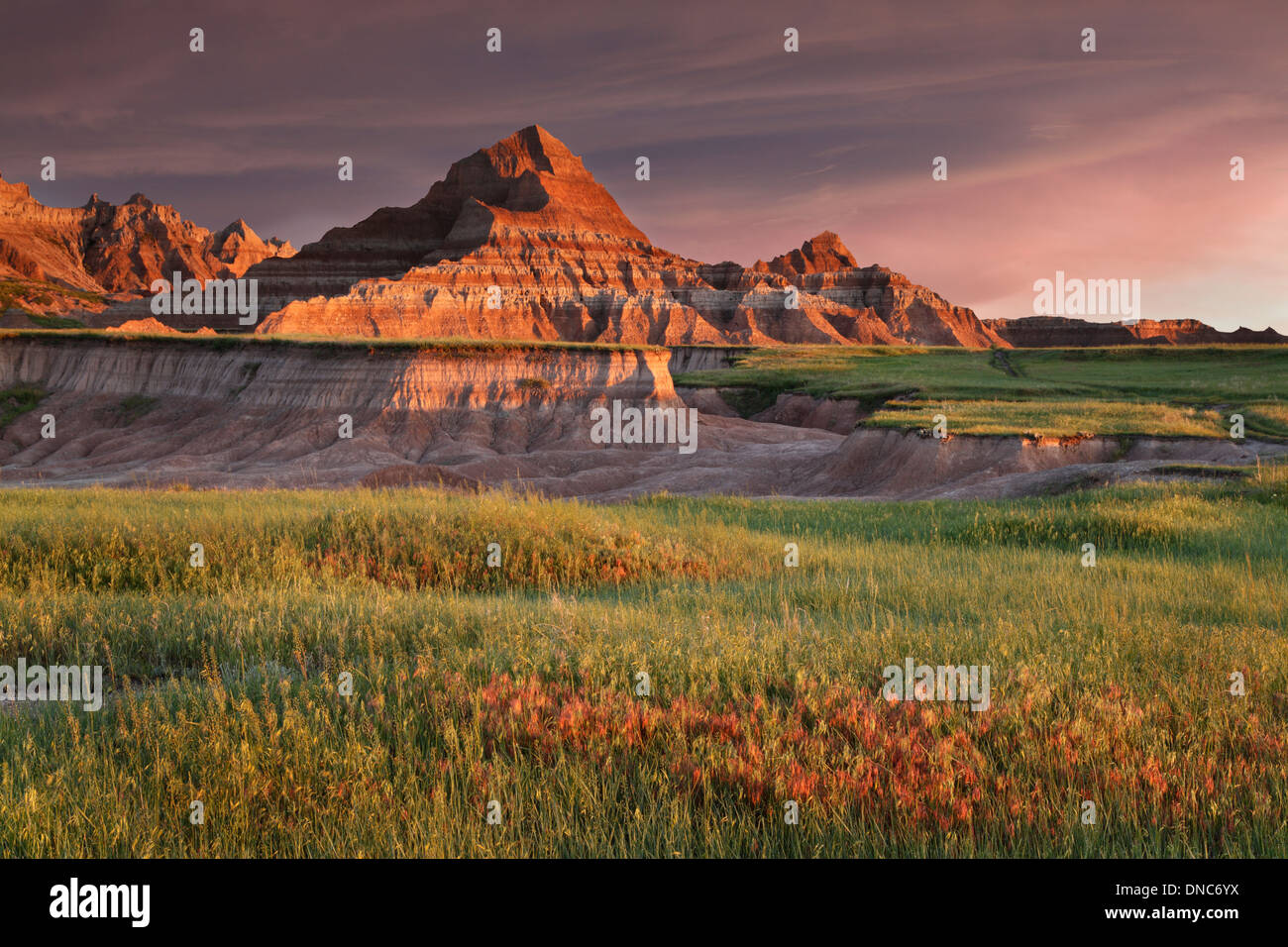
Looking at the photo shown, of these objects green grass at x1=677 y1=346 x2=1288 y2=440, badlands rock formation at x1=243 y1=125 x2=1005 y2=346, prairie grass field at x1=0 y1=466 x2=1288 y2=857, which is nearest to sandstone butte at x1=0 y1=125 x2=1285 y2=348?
badlands rock formation at x1=243 y1=125 x2=1005 y2=346

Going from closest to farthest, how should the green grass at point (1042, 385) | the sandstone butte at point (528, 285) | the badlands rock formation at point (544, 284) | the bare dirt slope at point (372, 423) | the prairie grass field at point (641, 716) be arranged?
the prairie grass field at point (641, 716), the green grass at point (1042, 385), the bare dirt slope at point (372, 423), the badlands rock formation at point (544, 284), the sandstone butte at point (528, 285)

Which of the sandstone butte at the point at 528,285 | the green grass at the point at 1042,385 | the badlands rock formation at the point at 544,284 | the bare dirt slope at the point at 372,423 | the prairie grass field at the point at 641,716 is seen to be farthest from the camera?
the sandstone butte at the point at 528,285

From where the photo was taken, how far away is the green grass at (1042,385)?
1530 inches

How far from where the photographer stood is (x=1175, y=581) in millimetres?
10141

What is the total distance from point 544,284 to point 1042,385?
101807 mm

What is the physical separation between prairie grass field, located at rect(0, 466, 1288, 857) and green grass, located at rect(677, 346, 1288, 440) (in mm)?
30528

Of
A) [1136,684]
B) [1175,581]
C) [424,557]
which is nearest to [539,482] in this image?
[424,557]

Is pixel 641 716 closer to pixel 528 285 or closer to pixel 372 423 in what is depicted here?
pixel 372 423

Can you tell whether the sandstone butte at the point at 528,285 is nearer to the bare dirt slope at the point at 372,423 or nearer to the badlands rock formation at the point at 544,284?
the badlands rock formation at the point at 544,284

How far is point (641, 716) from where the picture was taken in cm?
496

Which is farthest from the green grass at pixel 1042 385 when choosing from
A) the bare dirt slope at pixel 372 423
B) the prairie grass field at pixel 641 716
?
the prairie grass field at pixel 641 716

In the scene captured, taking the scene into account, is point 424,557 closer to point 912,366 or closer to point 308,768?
point 308,768

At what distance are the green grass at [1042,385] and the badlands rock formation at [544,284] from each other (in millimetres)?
33319
